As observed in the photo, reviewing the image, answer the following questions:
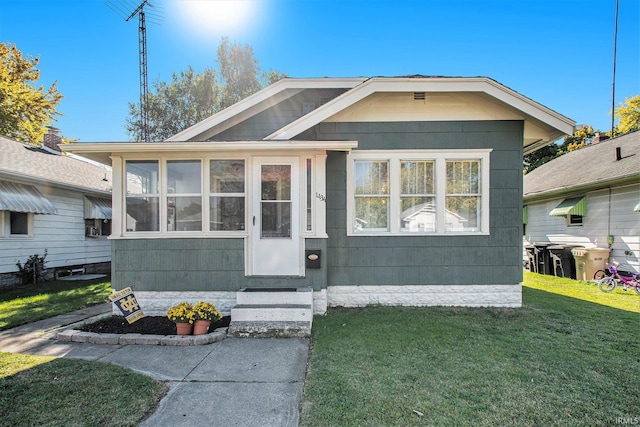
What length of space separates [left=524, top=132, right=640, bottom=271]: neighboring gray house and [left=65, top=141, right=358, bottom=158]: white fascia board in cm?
785

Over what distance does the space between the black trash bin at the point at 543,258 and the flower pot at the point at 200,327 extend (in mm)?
10760

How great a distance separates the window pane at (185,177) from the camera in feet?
17.9

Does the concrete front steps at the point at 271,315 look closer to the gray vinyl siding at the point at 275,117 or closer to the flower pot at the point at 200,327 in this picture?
the flower pot at the point at 200,327

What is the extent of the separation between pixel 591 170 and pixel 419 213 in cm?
770

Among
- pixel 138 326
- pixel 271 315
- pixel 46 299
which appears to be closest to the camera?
pixel 271 315

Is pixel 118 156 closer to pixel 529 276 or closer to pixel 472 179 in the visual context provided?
pixel 472 179

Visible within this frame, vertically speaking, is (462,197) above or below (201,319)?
above

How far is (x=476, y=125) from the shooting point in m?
5.83

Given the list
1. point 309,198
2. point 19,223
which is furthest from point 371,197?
point 19,223

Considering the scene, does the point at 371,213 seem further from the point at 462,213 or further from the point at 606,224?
the point at 606,224

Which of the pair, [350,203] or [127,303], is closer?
[127,303]

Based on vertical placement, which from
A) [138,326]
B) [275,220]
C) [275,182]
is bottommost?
[138,326]

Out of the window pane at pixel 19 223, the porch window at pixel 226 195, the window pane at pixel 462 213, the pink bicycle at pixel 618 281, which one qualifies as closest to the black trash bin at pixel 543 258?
the pink bicycle at pixel 618 281

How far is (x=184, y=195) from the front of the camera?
17.8ft
